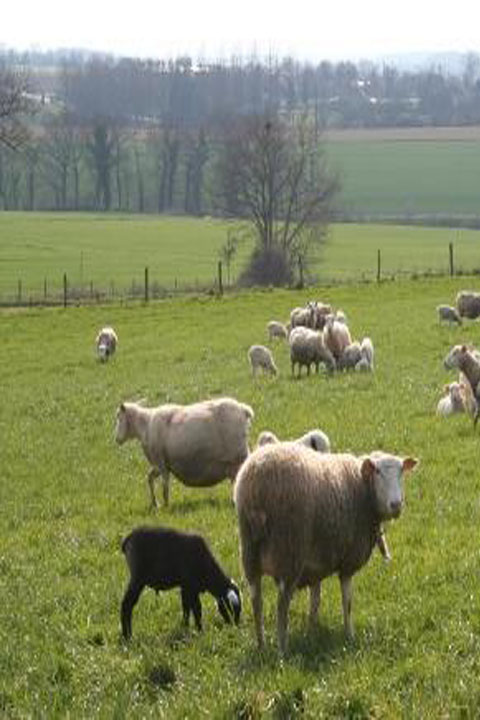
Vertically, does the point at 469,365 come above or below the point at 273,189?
below

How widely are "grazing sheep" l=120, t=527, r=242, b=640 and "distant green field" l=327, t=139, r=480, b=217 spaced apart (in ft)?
370

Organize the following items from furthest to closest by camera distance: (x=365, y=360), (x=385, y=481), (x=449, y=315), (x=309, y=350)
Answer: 1. (x=449, y=315)
2. (x=309, y=350)
3. (x=365, y=360)
4. (x=385, y=481)

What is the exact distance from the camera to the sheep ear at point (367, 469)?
9.43 metres

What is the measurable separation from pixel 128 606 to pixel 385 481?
91.4 inches

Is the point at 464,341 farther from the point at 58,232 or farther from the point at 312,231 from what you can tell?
the point at 58,232

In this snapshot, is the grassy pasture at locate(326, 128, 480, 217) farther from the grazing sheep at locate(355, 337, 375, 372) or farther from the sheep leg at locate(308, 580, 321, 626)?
the sheep leg at locate(308, 580, 321, 626)

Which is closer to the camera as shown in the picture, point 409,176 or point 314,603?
point 314,603

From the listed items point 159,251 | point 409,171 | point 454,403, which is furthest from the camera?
point 409,171

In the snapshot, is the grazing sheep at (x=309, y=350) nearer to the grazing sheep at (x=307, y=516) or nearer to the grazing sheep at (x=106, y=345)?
the grazing sheep at (x=106, y=345)

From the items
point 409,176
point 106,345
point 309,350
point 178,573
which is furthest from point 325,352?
point 409,176

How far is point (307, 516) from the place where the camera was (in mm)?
8867

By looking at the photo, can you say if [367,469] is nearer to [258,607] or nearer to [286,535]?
[286,535]

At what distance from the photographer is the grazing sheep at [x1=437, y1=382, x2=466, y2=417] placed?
19.6 m

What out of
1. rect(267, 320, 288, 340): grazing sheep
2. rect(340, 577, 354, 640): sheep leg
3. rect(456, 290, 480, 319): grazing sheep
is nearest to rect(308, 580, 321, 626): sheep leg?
rect(340, 577, 354, 640): sheep leg
